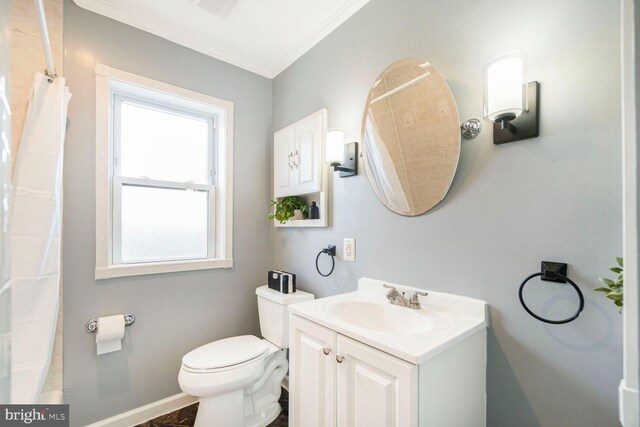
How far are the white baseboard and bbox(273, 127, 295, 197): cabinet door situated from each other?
1.55 m

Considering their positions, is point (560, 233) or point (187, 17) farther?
point (187, 17)

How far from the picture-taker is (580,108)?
89cm

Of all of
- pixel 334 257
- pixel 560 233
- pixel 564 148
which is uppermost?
pixel 564 148

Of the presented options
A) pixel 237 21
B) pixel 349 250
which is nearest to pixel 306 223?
pixel 349 250

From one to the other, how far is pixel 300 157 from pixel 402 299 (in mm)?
1153

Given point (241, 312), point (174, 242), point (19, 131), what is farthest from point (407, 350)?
point (19, 131)

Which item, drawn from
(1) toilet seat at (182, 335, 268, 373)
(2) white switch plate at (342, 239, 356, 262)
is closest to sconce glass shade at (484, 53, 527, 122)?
(2) white switch plate at (342, 239, 356, 262)

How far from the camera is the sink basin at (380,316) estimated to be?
1181 mm

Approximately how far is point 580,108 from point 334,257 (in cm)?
129

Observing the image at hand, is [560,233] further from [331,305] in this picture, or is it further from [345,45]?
[345,45]

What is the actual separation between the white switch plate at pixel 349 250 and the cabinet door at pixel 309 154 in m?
0.40

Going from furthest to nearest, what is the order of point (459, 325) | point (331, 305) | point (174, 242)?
1. point (174, 242)
2. point (331, 305)
3. point (459, 325)

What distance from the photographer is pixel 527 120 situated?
0.98 meters

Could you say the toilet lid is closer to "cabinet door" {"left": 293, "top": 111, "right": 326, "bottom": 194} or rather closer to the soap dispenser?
the soap dispenser
